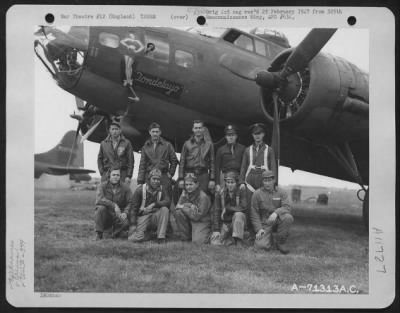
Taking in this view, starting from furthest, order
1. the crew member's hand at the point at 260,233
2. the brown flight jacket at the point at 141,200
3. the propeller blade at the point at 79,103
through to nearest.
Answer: the propeller blade at the point at 79,103, the brown flight jacket at the point at 141,200, the crew member's hand at the point at 260,233

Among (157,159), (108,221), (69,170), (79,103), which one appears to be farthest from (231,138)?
(79,103)

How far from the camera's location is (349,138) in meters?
7.75

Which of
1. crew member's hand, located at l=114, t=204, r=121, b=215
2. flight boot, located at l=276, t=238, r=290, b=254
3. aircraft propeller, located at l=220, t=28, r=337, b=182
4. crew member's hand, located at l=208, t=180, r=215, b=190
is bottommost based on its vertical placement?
flight boot, located at l=276, t=238, r=290, b=254

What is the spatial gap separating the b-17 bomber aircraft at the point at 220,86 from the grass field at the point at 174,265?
91cm

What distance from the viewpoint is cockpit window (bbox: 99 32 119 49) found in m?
7.24

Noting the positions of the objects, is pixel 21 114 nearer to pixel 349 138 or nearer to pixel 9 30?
pixel 9 30

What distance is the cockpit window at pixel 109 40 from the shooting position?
7.24 metres

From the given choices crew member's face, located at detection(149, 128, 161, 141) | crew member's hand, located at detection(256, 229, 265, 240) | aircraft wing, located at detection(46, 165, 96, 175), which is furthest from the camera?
aircraft wing, located at detection(46, 165, 96, 175)

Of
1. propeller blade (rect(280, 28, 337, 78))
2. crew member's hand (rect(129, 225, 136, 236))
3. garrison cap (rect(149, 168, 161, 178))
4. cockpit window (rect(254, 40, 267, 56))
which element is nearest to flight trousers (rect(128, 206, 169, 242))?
crew member's hand (rect(129, 225, 136, 236))

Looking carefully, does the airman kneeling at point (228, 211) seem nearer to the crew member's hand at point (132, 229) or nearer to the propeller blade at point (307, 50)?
the crew member's hand at point (132, 229)

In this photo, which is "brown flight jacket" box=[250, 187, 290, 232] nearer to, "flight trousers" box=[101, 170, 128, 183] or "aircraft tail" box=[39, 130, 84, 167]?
"flight trousers" box=[101, 170, 128, 183]

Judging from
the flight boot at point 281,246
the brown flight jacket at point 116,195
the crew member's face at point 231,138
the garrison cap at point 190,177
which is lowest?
the flight boot at point 281,246

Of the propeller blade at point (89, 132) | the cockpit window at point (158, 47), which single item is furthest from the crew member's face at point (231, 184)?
the propeller blade at point (89, 132)

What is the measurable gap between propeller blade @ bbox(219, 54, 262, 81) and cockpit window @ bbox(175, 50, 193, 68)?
44 cm
